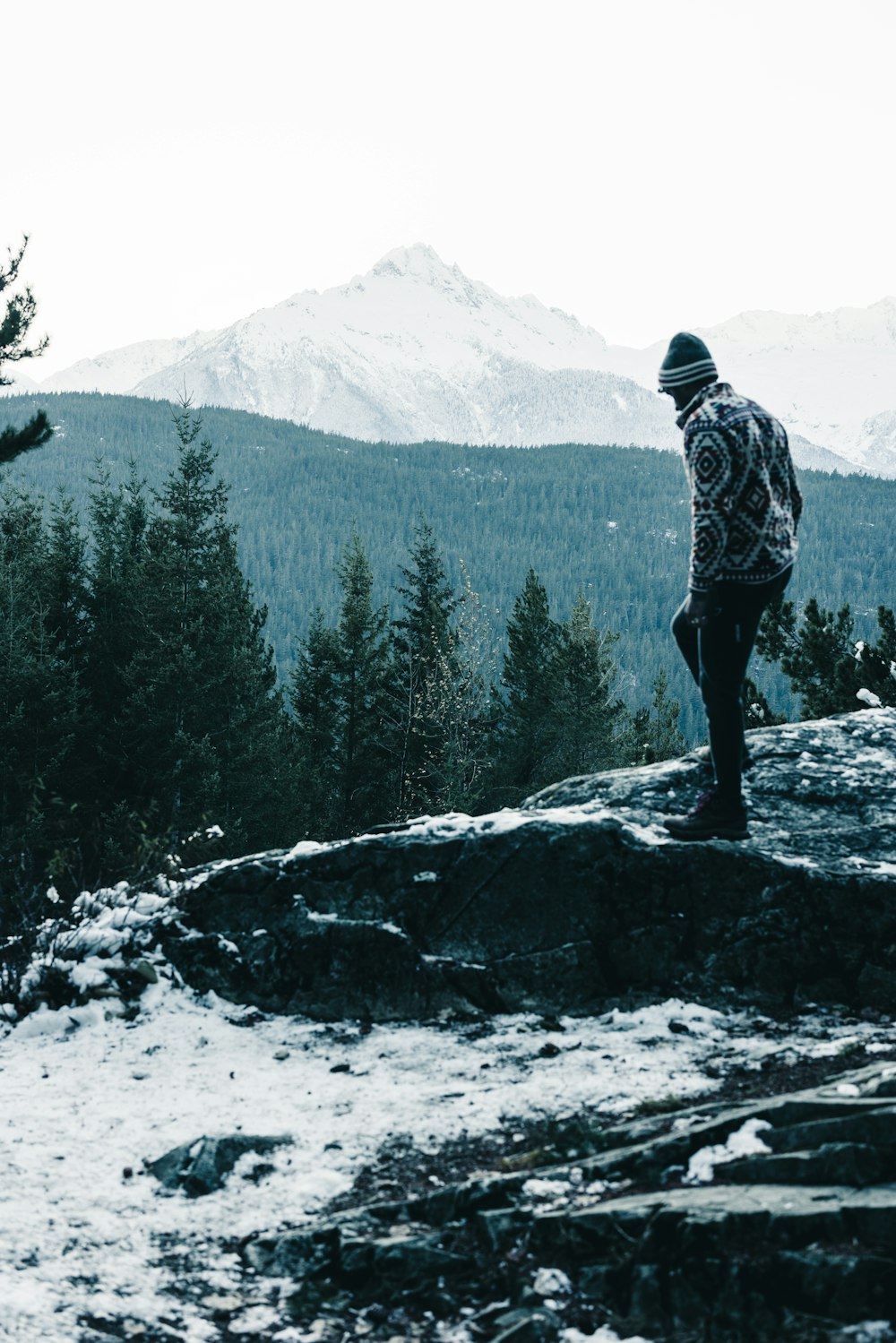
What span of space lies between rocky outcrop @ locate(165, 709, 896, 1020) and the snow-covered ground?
247 millimetres

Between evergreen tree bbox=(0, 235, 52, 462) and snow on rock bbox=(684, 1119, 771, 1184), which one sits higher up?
evergreen tree bbox=(0, 235, 52, 462)

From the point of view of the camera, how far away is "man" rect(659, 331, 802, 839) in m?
5.85

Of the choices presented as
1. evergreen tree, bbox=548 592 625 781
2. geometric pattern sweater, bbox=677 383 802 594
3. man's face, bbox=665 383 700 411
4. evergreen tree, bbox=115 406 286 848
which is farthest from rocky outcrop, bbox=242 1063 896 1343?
evergreen tree, bbox=548 592 625 781

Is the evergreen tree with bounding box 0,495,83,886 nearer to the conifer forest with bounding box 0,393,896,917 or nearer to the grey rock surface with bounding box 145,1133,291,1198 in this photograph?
the conifer forest with bounding box 0,393,896,917

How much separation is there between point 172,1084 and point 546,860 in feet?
8.18

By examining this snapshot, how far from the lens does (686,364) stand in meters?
6.24

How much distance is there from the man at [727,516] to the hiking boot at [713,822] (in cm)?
3

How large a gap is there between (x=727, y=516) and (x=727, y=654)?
32.5 inches

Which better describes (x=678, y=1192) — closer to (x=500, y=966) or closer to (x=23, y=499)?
(x=500, y=966)

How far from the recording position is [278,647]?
138m

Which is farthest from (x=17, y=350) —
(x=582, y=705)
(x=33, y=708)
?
(x=582, y=705)

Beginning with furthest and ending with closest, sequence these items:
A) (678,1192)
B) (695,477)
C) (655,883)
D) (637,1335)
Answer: (655,883) → (695,477) → (678,1192) → (637,1335)

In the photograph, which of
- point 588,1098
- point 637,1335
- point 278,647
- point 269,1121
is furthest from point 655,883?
point 278,647

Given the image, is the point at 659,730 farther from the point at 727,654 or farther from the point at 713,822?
the point at 727,654
